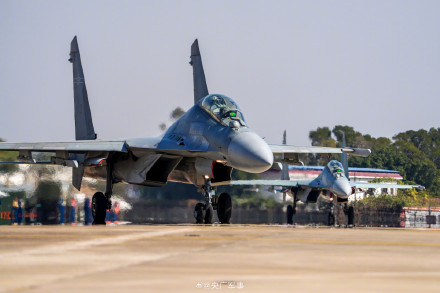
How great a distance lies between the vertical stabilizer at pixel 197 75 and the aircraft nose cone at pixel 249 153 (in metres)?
5.52

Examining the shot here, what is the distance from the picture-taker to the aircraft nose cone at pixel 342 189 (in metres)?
35.7

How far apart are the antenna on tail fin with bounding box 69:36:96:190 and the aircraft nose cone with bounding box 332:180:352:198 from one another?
1299 centimetres

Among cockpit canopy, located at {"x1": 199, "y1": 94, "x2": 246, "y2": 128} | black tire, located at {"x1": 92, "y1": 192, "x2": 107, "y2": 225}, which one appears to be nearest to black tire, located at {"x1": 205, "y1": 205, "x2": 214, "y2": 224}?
cockpit canopy, located at {"x1": 199, "y1": 94, "x2": 246, "y2": 128}

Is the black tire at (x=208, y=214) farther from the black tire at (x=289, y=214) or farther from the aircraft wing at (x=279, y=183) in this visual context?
the black tire at (x=289, y=214)

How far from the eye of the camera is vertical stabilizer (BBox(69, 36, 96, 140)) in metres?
27.5

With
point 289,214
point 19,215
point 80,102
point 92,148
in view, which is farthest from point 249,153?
point 289,214

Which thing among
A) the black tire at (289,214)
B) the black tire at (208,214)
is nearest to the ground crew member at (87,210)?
the black tire at (289,214)

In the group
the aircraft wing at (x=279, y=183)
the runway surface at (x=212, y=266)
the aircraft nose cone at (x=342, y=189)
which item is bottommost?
the runway surface at (x=212, y=266)

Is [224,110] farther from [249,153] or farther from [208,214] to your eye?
[208,214]

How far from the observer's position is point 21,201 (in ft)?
100

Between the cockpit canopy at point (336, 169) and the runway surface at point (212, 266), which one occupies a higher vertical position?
the cockpit canopy at point (336, 169)

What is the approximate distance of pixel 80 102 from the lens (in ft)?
91.7

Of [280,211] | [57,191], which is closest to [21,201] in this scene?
[57,191]

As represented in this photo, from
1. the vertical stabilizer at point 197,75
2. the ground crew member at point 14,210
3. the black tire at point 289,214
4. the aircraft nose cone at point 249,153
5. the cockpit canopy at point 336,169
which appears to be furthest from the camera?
the black tire at point 289,214
